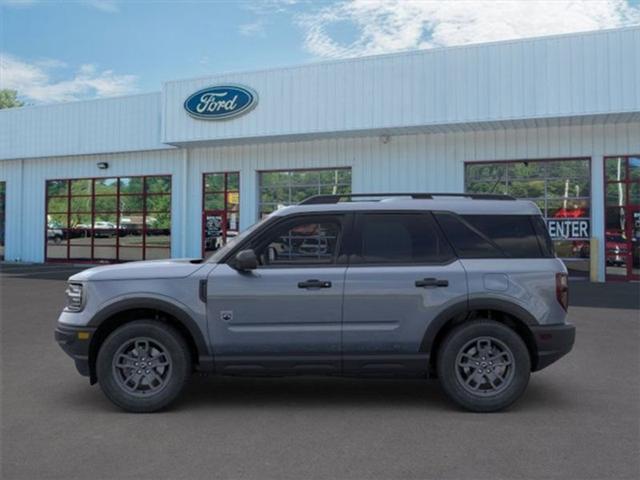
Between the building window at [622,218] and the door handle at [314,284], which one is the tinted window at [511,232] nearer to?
the door handle at [314,284]

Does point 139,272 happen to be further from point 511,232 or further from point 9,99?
point 9,99

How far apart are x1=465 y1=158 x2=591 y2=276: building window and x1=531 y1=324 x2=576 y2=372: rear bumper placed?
40.6 ft

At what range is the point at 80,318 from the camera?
5078 millimetres

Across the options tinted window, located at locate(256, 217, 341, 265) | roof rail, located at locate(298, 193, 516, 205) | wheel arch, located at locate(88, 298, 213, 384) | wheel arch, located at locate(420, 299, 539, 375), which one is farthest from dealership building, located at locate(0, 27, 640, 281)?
wheel arch, located at locate(88, 298, 213, 384)

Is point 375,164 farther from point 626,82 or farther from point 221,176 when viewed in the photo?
point 626,82

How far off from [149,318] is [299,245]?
4.86 ft

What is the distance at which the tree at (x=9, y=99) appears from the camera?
68062 mm

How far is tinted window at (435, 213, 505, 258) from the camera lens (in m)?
5.17

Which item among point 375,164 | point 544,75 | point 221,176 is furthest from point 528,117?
point 221,176

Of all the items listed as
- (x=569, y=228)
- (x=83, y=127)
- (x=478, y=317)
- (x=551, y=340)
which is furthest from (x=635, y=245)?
(x=83, y=127)

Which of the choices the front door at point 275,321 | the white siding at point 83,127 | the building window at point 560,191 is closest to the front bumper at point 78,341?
the front door at point 275,321

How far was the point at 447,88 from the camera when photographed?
16.1 meters

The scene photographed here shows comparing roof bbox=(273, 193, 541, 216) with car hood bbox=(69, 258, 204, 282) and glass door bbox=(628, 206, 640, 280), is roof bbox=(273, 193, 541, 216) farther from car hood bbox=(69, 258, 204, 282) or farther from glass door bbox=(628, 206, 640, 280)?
glass door bbox=(628, 206, 640, 280)

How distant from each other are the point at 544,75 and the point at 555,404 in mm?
11980
